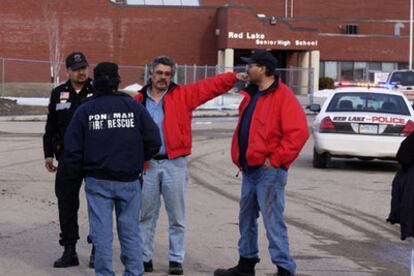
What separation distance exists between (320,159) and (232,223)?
6.74m

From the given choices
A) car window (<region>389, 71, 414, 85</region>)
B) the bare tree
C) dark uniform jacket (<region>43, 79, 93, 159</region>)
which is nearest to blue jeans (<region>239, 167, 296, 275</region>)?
dark uniform jacket (<region>43, 79, 93, 159</region>)

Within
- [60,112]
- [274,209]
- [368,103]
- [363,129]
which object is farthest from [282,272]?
[368,103]

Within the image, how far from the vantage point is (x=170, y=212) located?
8062 millimetres

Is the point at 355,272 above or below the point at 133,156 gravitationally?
below

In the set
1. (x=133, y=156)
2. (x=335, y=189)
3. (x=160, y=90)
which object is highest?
(x=160, y=90)

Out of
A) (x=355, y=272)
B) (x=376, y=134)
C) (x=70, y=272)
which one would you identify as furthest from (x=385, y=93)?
(x=70, y=272)

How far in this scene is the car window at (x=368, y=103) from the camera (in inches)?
671

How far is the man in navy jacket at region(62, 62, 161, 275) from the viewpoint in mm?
6980

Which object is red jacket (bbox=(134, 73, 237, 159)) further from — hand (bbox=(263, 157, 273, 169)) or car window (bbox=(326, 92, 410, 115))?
car window (bbox=(326, 92, 410, 115))

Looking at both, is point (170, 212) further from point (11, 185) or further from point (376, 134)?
point (376, 134)

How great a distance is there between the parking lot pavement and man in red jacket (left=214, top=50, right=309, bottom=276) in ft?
2.34

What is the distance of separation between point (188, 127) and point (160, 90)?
0.41 m

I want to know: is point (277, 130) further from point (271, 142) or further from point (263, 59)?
point (263, 59)

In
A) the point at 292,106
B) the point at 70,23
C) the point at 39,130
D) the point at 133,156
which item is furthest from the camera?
Result: the point at 70,23
